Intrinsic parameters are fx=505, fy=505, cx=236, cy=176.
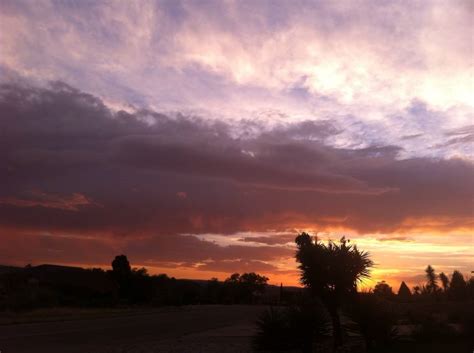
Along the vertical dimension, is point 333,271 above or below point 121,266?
below

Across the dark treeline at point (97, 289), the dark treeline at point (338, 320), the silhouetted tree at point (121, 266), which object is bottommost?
the dark treeline at point (338, 320)

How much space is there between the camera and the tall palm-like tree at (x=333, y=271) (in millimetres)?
22000

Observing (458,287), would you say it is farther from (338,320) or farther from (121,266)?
(121,266)

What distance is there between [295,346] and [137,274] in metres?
86.3

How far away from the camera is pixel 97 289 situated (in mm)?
89812

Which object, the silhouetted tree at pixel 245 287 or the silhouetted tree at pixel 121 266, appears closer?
the silhouetted tree at pixel 121 266

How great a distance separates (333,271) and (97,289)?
247ft

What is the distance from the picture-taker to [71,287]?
85625 millimetres

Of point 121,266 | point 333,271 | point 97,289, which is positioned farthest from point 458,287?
point 121,266

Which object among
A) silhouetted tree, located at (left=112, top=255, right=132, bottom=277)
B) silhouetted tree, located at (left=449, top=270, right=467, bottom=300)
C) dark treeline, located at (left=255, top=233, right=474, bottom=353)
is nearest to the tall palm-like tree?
dark treeline, located at (left=255, top=233, right=474, bottom=353)

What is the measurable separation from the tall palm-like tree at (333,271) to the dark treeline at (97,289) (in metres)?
43.7

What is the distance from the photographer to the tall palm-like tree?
2200 centimetres

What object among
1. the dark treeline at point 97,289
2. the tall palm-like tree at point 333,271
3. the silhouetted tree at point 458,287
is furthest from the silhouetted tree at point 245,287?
the tall palm-like tree at point 333,271

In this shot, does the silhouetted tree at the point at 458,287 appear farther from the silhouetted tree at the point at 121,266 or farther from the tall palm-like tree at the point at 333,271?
the silhouetted tree at the point at 121,266
